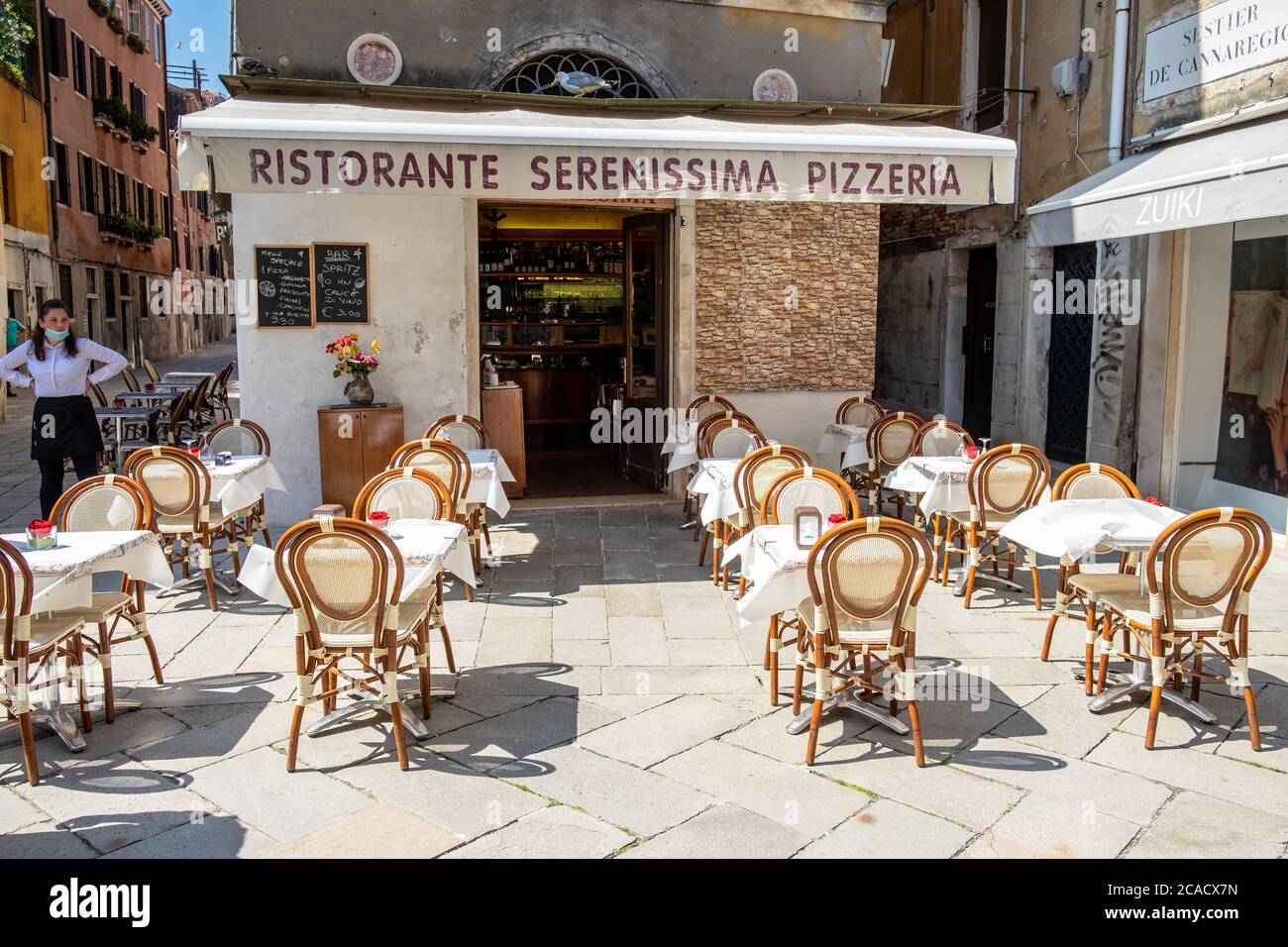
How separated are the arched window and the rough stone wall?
4.45ft

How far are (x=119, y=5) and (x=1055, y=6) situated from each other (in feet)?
85.0

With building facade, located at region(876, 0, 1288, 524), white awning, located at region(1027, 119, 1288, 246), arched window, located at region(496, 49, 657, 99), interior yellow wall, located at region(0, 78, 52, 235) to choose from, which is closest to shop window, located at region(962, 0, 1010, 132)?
building facade, located at region(876, 0, 1288, 524)

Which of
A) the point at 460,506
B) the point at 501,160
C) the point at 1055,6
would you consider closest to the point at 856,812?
the point at 460,506

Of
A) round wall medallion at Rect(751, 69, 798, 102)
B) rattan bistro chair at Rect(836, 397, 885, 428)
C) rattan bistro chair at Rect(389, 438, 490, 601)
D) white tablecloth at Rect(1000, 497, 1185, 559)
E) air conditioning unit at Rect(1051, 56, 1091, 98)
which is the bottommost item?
white tablecloth at Rect(1000, 497, 1185, 559)

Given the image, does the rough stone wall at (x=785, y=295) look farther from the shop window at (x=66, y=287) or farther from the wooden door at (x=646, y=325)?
the shop window at (x=66, y=287)

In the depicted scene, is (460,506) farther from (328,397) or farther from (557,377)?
(557,377)

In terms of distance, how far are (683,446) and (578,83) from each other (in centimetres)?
341

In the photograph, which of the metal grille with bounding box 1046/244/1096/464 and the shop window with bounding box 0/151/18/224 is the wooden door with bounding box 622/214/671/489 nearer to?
the metal grille with bounding box 1046/244/1096/464

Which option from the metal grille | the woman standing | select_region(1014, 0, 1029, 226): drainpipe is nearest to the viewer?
the woman standing

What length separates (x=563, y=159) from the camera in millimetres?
6695

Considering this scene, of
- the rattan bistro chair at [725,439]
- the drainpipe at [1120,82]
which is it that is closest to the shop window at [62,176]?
the rattan bistro chair at [725,439]

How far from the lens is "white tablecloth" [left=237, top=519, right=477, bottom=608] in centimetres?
451

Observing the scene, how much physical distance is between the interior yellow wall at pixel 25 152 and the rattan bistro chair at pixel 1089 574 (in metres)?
20.3

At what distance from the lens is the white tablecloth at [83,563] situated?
14.4 ft
